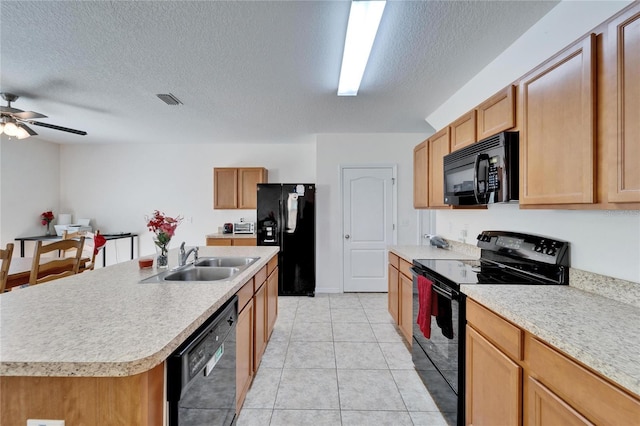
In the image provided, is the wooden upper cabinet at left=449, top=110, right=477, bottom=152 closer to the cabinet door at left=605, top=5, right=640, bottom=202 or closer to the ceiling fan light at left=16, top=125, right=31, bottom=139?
the cabinet door at left=605, top=5, right=640, bottom=202

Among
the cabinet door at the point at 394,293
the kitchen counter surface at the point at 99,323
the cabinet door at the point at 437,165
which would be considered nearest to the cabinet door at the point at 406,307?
the cabinet door at the point at 394,293

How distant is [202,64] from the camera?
220 cm

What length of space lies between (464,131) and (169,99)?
9.66ft

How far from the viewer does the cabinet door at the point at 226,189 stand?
467 cm

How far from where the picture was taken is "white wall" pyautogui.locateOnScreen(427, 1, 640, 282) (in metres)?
1.25

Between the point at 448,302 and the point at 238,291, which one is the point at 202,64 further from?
the point at 448,302

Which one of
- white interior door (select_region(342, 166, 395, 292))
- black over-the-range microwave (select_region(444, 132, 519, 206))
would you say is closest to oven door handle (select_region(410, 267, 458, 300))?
black over-the-range microwave (select_region(444, 132, 519, 206))

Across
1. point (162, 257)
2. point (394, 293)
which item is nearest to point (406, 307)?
point (394, 293)

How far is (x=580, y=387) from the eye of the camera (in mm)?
822

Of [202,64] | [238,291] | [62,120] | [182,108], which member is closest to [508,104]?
[238,291]

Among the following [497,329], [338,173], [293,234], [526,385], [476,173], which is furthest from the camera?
[338,173]

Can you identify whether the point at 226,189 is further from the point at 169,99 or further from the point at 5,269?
the point at 5,269

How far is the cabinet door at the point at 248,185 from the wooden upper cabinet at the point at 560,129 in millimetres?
3857

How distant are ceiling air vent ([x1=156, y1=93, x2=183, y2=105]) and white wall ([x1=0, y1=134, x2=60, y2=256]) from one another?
11.0ft
